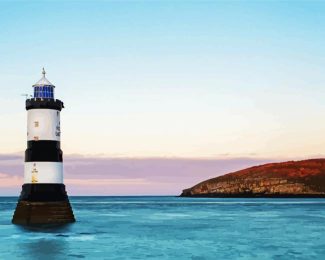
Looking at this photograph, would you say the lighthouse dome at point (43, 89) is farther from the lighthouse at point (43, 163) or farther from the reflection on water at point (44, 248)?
the reflection on water at point (44, 248)

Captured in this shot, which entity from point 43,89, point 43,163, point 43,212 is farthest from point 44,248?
point 43,89

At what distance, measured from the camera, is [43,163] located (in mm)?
38594

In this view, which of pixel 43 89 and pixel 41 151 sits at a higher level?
pixel 43 89

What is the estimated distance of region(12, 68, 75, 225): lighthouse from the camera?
38688mm

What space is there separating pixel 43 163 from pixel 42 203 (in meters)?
2.77

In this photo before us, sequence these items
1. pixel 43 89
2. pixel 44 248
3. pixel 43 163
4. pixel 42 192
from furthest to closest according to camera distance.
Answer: pixel 43 89 < pixel 42 192 < pixel 43 163 < pixel 44 248

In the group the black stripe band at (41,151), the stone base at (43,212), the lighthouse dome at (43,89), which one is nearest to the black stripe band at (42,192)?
the stone base at (43,212)

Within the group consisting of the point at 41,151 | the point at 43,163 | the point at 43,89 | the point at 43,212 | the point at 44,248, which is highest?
the point at 43,89

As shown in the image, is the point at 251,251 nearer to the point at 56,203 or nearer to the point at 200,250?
the point at 200,250

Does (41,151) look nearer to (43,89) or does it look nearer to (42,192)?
(42,192)

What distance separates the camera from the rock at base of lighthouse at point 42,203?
38.9 m

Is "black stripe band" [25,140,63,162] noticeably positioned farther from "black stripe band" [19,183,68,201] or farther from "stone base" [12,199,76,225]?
"stone base" [12,199,76,225]

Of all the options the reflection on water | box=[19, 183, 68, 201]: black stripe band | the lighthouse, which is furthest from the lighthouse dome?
the reflection on water

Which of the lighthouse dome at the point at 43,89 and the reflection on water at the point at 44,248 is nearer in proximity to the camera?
the reflection on water at the point at 44,248
